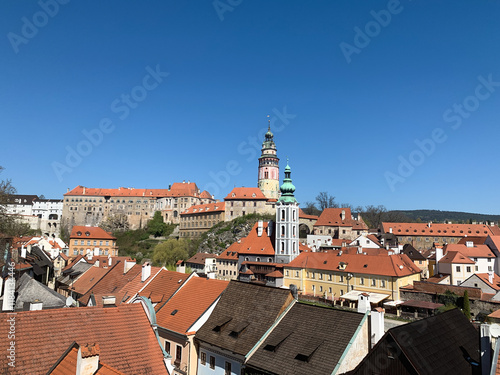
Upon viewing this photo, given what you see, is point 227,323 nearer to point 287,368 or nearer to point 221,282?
point 221,282

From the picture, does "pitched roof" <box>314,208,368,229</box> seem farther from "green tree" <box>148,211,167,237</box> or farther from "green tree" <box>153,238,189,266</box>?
"green tree" <box>148,211,167,237</box>

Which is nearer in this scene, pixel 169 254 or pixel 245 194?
pixel 169 254

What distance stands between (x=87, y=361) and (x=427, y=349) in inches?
403

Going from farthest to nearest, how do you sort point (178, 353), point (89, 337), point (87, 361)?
point (178, 353)
point (89, 337)
point (87, 361)

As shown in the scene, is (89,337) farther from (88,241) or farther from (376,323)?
(88,241)

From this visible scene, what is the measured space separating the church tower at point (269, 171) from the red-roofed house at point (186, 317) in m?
81.4

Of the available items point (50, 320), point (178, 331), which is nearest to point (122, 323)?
point (50, 320)

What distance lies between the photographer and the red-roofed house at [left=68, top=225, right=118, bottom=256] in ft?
240

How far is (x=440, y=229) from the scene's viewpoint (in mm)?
79062

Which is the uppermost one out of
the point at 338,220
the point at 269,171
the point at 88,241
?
the point at 269,171

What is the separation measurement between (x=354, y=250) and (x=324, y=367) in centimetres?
4194

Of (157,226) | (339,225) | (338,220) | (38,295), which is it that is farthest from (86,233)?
(38,295)

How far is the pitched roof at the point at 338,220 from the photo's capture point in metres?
Result: 80.3

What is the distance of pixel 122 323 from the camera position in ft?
43.3
